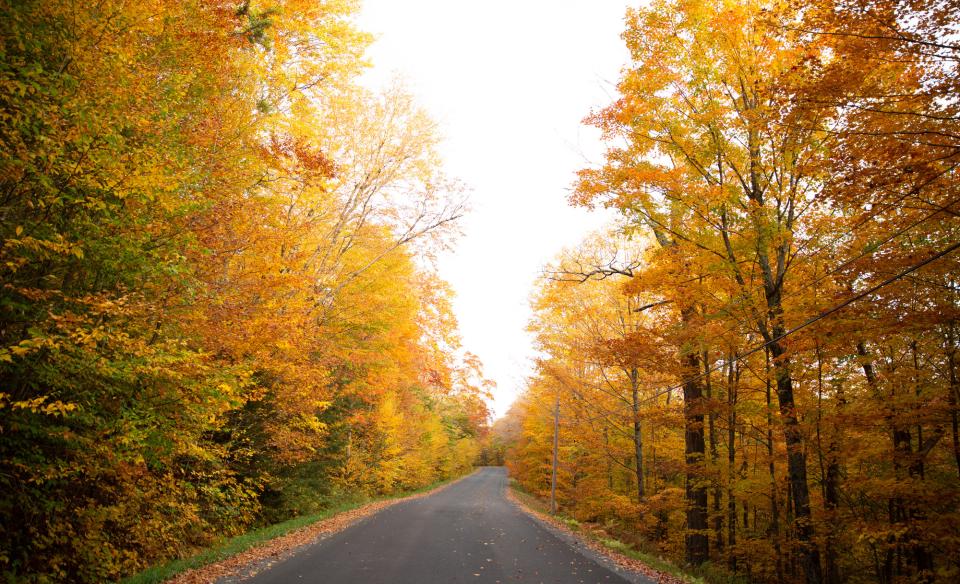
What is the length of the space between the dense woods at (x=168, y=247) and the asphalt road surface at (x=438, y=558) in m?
2.36

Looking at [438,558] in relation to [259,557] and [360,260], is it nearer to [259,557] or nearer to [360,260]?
[259,557]

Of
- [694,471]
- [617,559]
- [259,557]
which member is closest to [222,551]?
[259,557]

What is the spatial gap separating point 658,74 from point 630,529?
52.1ft

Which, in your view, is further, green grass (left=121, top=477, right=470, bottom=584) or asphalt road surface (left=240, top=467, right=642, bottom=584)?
asphalt road surface (left=240, top=467, right=642, bottom=584)

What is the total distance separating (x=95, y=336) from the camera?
15.2 feet

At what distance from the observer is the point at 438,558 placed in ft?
Result: 30.3

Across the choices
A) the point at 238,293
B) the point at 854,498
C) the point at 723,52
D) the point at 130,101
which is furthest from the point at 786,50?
the point at 854,498

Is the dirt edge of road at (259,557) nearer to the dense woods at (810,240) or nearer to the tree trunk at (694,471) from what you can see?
the dense woods at (810,240)

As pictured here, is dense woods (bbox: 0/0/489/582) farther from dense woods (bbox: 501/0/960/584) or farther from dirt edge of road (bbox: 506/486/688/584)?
dirt edge of road (bbox: 506/486/688/584)

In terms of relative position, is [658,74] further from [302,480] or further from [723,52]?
[302,480]

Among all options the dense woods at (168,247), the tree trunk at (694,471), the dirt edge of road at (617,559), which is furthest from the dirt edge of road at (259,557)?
the tree trunk at (694,471)

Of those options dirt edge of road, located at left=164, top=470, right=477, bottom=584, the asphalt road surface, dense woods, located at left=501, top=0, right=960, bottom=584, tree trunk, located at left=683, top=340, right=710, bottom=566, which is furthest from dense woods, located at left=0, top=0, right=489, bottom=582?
tree trunk, located at left=683, top=340, right=710, bottom=566

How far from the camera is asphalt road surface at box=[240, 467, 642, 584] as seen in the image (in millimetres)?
7621

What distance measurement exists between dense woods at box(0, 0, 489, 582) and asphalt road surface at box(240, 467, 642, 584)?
2358 millimetres
